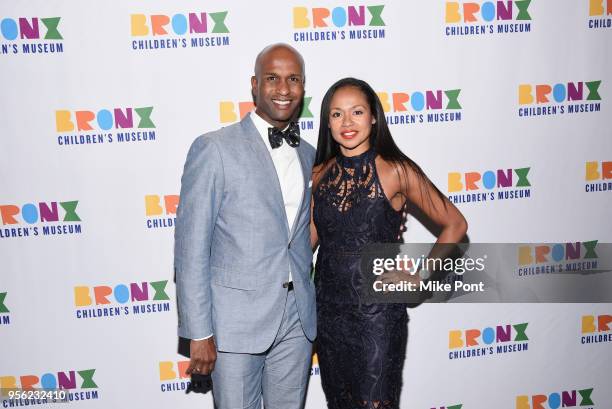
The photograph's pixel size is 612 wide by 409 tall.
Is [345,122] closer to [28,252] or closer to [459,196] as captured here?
[459,196]

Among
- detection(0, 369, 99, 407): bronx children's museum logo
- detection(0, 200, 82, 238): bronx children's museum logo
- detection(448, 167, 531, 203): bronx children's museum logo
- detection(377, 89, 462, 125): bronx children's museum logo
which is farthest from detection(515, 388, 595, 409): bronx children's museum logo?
detection(0, 200, 82, 238): bronx children's museum logo

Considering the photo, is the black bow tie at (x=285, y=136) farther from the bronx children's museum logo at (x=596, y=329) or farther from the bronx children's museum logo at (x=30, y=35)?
the bronx children's museum logo at (x=596, y=329)

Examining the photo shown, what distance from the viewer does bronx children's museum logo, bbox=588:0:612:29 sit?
2.84 m

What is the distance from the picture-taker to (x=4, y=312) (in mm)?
2594

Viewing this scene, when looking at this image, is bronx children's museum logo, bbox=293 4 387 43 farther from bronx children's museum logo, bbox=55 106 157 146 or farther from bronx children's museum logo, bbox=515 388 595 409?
bronx children's museum logo, bbox=515 388 595 409

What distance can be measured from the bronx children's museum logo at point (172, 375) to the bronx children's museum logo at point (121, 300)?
1.03 ft

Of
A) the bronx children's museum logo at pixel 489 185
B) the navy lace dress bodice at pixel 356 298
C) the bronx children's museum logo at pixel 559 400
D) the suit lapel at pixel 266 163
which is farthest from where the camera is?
the bronx children's museum logo at pixel 559 400

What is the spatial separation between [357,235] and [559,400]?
208 centimetres

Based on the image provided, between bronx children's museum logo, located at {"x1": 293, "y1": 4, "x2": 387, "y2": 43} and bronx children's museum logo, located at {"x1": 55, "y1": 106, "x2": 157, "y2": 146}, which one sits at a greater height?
bronx children's museum logo, located at {"x1": 293, "y1": 4, "x2": 387, "y2": 43}

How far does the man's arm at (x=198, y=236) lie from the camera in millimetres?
1796

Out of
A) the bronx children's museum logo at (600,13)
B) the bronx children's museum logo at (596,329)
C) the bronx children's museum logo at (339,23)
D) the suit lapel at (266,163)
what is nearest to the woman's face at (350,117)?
the suit lapel at (266,163)

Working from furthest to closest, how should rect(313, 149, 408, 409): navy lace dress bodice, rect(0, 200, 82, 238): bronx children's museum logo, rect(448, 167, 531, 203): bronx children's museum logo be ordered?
rect(448, 167, 531, 203): bronx children's museum logo
rect(0, 200, 82, 238): bronx children's museum logo
rect(313, 149, 408, 409): navy lace dress bodice

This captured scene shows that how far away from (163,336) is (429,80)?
2.06 m

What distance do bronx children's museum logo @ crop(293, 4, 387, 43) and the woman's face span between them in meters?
0.66
